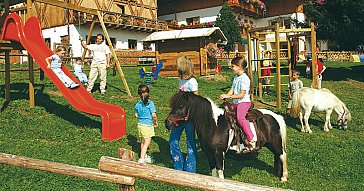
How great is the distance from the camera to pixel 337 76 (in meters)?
23.6

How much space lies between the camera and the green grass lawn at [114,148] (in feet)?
19.7

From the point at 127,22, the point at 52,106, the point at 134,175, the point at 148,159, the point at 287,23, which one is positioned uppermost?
the point at 287,23

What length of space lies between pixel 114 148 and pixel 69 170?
10.3ft

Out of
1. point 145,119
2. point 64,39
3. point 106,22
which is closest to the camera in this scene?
point 145,119

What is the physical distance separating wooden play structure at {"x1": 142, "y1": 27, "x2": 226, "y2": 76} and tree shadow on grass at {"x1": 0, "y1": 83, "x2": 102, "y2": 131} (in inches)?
364

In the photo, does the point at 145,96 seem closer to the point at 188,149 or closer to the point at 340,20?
the point at 188,149

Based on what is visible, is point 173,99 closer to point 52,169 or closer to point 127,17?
point 52,169

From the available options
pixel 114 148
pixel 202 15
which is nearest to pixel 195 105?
pixel 114 148

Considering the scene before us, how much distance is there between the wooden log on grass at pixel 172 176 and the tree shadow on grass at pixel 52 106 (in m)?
5.31

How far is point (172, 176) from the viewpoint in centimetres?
362

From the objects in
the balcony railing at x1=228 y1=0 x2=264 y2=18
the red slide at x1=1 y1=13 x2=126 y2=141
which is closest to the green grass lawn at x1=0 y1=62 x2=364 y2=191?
the red slide at x1=1 y1=13 x2=126 y2=141

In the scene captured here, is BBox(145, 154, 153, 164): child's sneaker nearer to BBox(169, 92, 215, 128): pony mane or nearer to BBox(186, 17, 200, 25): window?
BBox(169, 92, 215, 128): pony mane

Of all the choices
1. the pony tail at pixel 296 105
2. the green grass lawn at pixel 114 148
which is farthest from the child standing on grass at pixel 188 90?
the pony tail at pixel 296 105

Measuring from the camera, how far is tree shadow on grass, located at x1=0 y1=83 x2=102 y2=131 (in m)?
9.41
